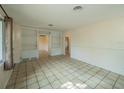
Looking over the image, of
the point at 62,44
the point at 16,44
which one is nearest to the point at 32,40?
the point at 16,44

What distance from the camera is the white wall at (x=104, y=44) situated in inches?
113

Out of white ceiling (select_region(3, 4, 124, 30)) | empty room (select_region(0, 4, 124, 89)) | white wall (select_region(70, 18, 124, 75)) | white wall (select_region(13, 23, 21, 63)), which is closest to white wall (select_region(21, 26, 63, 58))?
empty room (select_region(0, 4, 124, 89))

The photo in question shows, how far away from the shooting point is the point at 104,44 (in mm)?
3414

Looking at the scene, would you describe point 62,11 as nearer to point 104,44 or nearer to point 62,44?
point 104,44

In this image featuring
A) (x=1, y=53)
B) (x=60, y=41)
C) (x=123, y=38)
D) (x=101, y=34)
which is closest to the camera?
(x=1, y=53)

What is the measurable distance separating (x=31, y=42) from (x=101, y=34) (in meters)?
4.24

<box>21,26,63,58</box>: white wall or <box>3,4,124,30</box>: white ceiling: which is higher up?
<box>3,4,124,30</box>: white ceiling

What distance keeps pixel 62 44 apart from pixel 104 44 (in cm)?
394

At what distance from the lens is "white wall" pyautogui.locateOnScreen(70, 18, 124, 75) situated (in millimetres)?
2881

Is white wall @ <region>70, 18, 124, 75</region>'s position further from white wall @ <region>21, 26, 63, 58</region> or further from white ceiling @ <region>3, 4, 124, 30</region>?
white wall @ <region>21, 26, 63, 58</region>

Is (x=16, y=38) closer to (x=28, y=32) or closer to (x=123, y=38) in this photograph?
(x=28, y=32)
